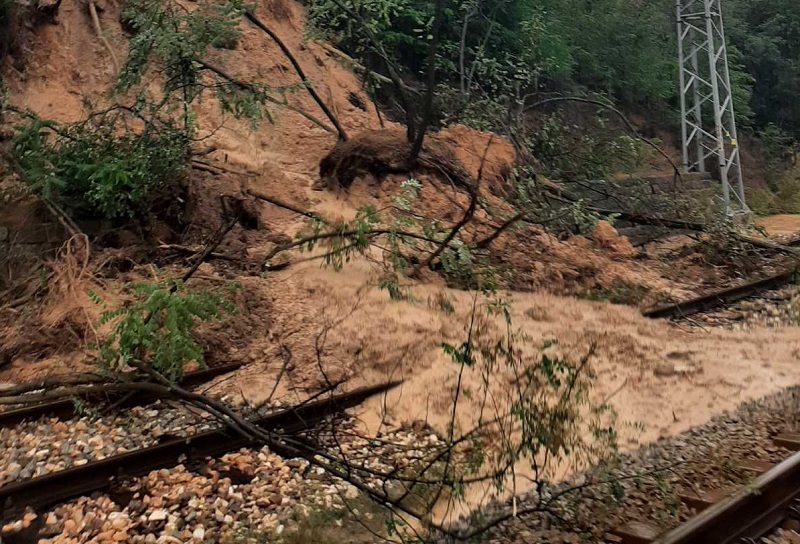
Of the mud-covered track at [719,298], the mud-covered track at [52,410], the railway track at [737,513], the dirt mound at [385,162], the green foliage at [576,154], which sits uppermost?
the green foliage at [576,154]

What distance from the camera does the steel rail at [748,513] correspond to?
3762mm

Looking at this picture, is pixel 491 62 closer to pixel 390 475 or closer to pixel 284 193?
pixel 284 193

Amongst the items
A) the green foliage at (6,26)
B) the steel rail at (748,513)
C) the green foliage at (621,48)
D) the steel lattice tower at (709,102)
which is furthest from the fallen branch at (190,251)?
the green foliage at (621,48)

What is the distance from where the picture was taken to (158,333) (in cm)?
598

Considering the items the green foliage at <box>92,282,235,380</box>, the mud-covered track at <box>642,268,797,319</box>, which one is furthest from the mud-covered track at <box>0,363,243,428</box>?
the mud-covered track at <box>642,268,797,319</box>

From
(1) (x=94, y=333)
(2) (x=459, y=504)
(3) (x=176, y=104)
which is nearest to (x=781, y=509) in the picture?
(2) (x=459, y=504)

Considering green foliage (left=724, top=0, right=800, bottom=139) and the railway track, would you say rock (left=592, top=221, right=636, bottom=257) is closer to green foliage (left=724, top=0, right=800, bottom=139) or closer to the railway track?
the railway track

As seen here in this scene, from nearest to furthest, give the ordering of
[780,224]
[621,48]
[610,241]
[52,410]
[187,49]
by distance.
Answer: [52,410]
[187,49]
[610,241]
[780,224]
[621,48]

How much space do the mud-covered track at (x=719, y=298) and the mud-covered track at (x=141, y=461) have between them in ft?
16.8

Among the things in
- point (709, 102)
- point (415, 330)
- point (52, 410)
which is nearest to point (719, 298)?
point (415, 330)

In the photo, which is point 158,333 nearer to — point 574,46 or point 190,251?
point 190,251

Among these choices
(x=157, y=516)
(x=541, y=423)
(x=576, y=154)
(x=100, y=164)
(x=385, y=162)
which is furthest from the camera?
(x=576, y=154)

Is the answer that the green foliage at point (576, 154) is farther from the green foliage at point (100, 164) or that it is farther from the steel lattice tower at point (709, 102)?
the green foliage at point (100, 164)

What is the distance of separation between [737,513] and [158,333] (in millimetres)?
4686
